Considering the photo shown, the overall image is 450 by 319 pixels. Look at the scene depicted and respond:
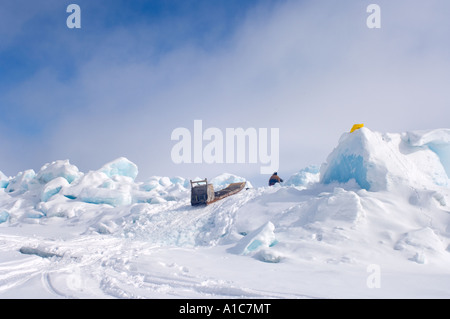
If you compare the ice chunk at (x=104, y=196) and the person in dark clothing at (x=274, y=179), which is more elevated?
the person in dark clothing at (x=274, y=179)

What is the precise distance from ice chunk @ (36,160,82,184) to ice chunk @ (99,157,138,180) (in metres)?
2.67

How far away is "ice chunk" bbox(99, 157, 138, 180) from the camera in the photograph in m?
28.2

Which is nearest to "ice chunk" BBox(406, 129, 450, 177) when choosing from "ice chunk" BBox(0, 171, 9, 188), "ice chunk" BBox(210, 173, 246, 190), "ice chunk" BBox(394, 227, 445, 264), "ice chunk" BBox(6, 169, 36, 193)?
"ice chunk" BBox(394, 227, 445, 264)

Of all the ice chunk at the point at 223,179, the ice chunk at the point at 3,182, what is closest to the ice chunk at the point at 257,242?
the ice chunk at the point at 223,179

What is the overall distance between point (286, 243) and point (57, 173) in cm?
2489

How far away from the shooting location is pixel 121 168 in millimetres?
29219

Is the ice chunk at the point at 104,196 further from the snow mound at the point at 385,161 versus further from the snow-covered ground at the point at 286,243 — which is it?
the snow mound at the point at 385,161

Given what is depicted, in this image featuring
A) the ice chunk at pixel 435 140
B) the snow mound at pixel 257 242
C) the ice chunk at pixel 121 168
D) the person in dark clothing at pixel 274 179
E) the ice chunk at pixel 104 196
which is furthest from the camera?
the ice chunk at pixel 121 168

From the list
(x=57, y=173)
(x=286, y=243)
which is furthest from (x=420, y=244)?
(x=57, y=173)

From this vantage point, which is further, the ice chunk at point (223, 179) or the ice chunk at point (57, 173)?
the ice chunk at point (223, 179)

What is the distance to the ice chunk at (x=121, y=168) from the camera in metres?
28.2

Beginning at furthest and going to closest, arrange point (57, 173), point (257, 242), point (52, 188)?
point (57, 173), point (52, 188), point (257, 242)

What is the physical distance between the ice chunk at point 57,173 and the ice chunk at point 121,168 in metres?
2.67

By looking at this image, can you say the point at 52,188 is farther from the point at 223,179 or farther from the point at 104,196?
the point at 223,179
